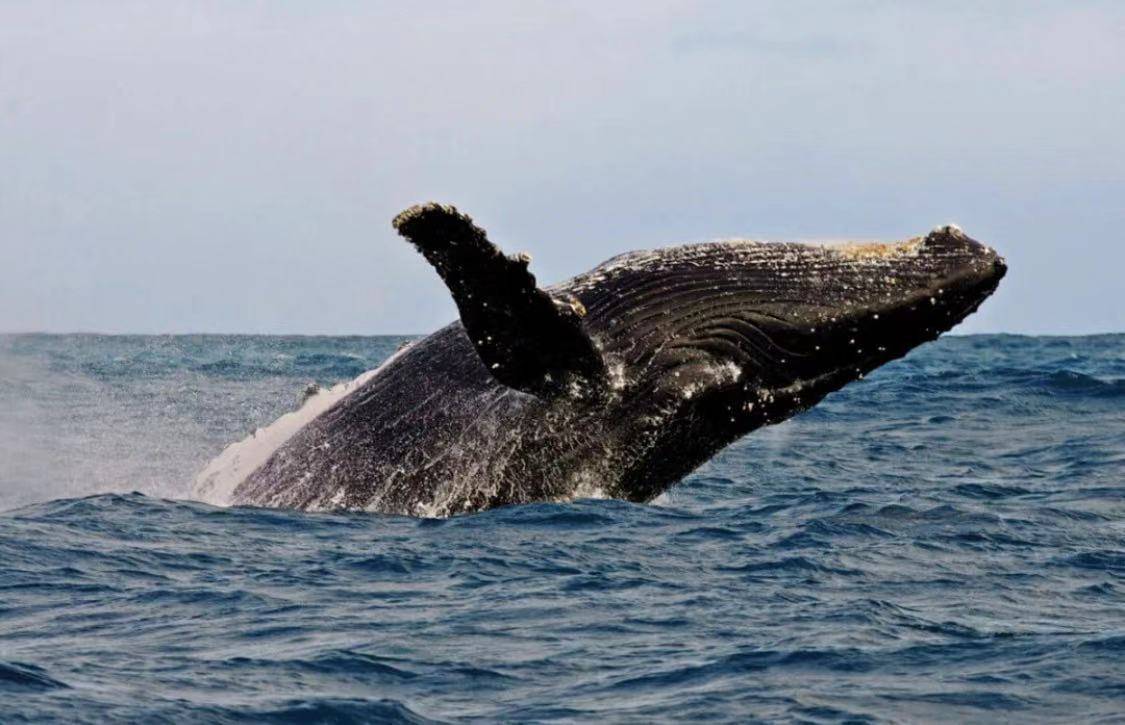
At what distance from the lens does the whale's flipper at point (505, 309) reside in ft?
32.0

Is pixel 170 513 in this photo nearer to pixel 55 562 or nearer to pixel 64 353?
pixel 55 562

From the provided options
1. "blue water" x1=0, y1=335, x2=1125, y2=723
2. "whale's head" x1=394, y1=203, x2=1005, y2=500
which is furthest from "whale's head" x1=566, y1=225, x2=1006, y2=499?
"blue water" x1=0, y1=335, x2=1125, y2=723

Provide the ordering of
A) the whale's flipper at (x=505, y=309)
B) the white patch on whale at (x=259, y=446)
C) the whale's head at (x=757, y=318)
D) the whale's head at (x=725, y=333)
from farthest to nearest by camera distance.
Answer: the white patch on whale at (x=259, y=446)
the whale's head at (x=757, y=318)
the whale's head at (x=725, y=333)
the whale's flipper at (x=505, y=309)

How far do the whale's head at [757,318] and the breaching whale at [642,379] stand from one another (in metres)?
0.01

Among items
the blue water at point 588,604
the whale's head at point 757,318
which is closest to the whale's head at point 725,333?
the whale's head at point 757,318

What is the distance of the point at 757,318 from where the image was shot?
11453 millimetres

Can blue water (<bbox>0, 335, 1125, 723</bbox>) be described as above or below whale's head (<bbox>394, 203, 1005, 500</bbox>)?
below

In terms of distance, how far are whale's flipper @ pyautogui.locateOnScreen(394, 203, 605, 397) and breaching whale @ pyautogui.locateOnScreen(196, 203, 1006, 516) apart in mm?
46

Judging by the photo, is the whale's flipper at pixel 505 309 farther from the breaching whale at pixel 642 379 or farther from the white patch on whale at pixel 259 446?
the white patch on whale at pixel 259 446

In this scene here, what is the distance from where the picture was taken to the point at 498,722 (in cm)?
709

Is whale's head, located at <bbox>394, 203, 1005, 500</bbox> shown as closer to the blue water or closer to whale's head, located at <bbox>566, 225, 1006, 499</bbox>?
whale's head, located at <bbox>566, 225, 1006, 499</bbox>

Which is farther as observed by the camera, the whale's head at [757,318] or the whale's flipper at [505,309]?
the whale's head at [757,318]

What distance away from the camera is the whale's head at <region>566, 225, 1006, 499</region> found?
444 inches

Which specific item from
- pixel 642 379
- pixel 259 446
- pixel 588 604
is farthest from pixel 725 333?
pixel 259 446
